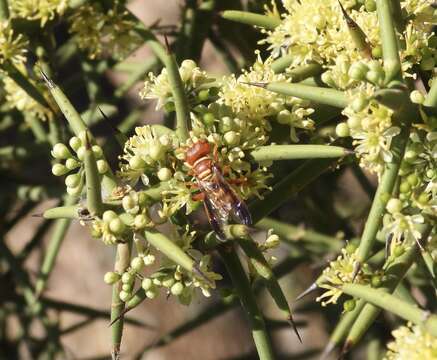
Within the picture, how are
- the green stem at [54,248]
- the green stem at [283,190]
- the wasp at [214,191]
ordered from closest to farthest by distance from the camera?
the wasp at [214,191], the green stem at [283,190], the green stem at [54,248]

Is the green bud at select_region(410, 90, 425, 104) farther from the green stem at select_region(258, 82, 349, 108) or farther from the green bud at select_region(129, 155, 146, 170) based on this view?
the green bud at select_region(129, 155, 146, 170)

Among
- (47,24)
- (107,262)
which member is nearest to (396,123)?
(47,24)

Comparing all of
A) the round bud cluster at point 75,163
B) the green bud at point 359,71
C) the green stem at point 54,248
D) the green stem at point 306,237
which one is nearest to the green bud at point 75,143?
the round bud cluster at point 75,163

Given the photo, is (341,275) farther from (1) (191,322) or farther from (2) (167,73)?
(1) (191,322)

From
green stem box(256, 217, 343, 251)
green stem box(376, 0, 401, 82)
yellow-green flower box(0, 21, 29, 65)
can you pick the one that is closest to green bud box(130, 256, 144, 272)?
green stem box(376, 0, 401, 82)

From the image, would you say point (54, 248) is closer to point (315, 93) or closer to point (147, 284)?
point (147, 284)

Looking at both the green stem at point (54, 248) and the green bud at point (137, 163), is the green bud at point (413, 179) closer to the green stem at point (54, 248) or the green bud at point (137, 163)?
the green bud at point (137, 163)
